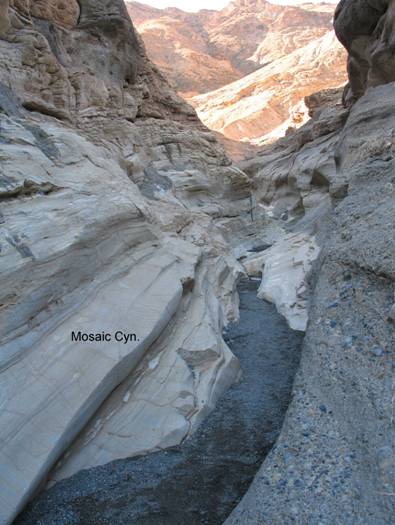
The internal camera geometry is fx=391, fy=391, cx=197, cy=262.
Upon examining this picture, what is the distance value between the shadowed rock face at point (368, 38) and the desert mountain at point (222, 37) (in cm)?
4360

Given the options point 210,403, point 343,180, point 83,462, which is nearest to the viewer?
point 83,462

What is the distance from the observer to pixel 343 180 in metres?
8.19

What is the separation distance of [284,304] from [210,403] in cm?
404

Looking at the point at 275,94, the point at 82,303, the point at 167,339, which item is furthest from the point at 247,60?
the point at 82,303

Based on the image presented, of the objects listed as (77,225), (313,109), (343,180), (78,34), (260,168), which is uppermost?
(78,34)

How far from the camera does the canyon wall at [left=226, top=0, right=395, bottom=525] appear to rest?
3.17 meters

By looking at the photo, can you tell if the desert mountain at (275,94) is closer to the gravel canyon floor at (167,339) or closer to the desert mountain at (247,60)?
the desert mountain at (247,60)

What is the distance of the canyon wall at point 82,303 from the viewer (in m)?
3.87

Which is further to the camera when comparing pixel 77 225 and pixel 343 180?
pixel 343 180

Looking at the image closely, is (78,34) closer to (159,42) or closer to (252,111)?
(252,111)

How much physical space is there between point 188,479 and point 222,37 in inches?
3170

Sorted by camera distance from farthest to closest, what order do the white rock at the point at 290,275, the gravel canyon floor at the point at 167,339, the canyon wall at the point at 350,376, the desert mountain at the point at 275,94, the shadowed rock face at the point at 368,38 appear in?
the desert mountain at the point at 275,94 → the shadowed rock face at the point at 368,38 → the white rock at the point at 290,275 → the gravel canyon floor at the point at 167,339 → the canyon wall at the point at 350,376

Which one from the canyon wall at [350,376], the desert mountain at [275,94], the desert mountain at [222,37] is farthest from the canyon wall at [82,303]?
the desert mountain at [222,37]

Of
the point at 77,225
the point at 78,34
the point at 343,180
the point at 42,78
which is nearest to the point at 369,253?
the point at 343,180
